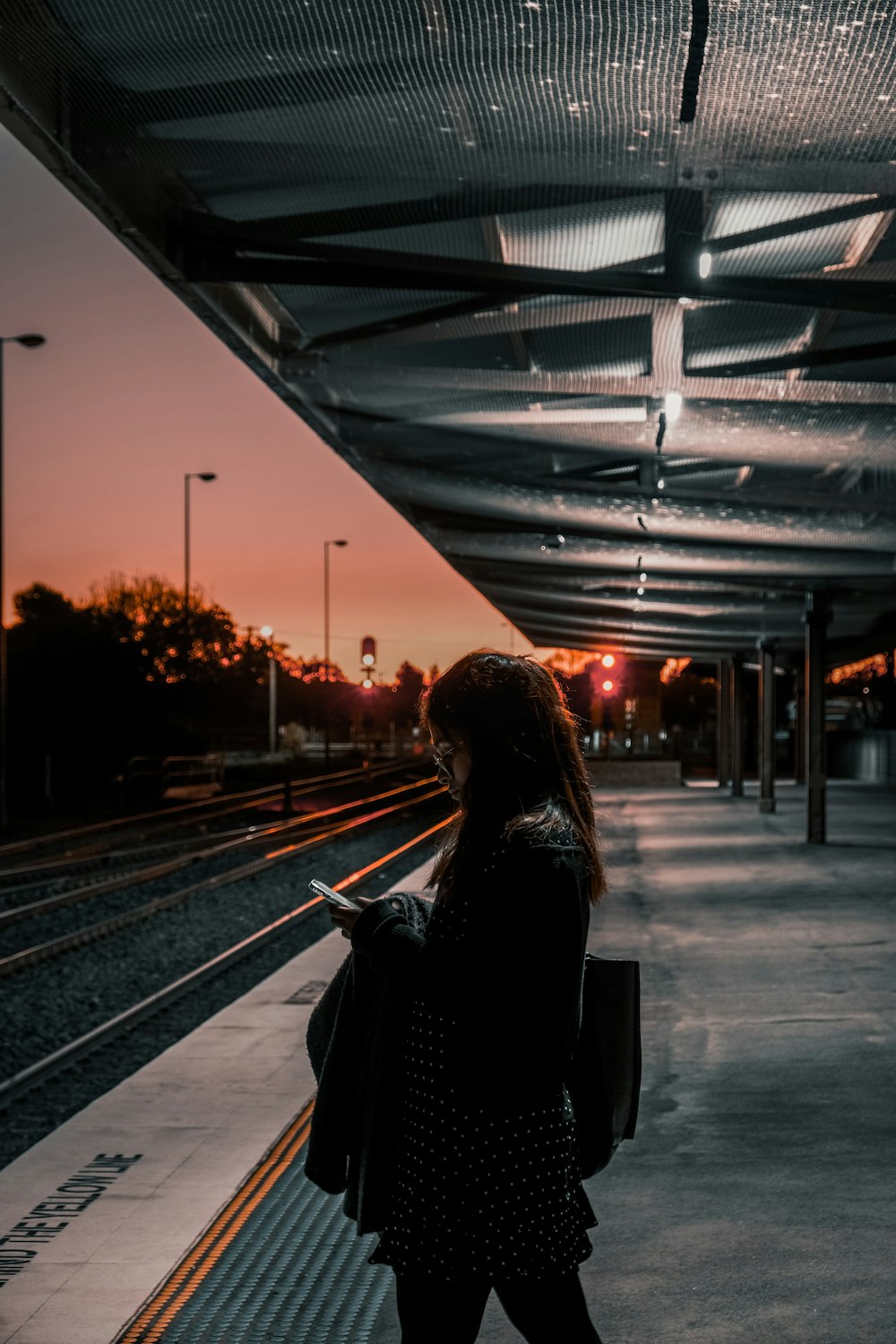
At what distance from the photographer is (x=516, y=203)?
6.73 metres

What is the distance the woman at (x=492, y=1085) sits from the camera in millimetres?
2303

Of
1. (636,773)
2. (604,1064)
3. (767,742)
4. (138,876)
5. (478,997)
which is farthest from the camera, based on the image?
(636,773)

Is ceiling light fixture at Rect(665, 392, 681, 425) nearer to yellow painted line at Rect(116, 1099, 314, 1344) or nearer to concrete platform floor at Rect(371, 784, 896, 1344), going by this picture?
concrete platform floor at Rect(371, 784, 896, 1344)

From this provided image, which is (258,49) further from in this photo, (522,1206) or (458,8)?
(522,1206)

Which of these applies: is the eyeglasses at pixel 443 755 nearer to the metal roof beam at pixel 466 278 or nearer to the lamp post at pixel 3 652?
the metal roof beam at pixel 466 278

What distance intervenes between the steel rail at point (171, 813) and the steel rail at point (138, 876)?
2.45 m

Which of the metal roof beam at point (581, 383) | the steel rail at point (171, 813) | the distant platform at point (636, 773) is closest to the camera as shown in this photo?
the metal roof beam at point (581, 383)

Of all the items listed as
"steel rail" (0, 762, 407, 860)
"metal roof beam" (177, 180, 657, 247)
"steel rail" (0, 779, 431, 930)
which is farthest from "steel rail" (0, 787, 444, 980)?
"metal roof beam" (177, 180, 657, 247)

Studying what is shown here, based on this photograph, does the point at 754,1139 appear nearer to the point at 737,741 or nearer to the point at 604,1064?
the point at 604,1064

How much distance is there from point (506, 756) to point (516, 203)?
4874 millimetres

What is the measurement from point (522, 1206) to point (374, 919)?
541 millimetres

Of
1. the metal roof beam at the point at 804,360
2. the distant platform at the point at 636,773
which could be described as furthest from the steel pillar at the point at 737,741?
the metal roof beam at the point at 804,360

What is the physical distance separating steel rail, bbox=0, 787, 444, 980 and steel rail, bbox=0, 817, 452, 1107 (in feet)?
4.56

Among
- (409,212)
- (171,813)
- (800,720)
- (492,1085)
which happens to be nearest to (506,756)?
(492,1085)
